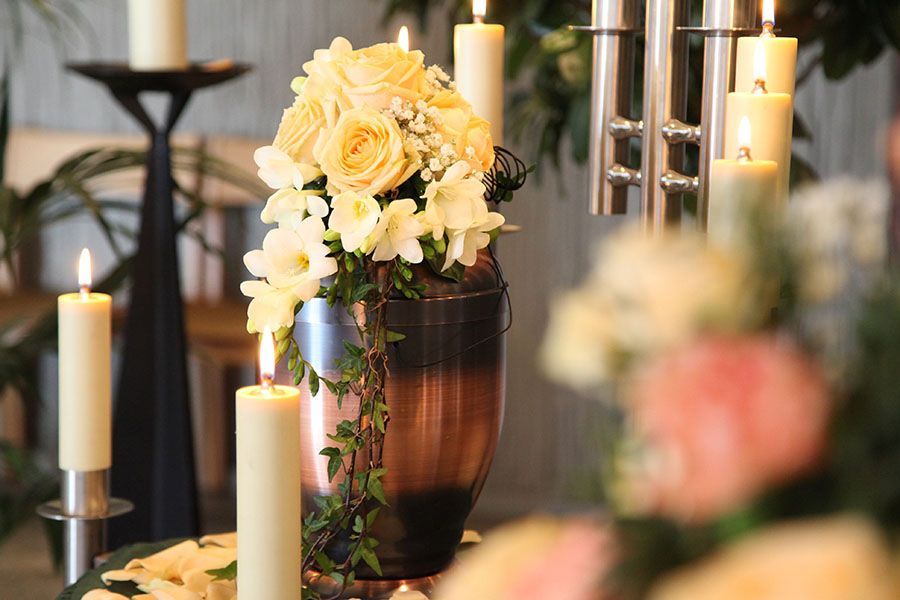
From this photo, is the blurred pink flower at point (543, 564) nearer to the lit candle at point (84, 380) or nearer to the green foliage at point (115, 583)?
the green foliage at point (115, 583)

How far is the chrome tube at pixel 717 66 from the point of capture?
3.05 ft

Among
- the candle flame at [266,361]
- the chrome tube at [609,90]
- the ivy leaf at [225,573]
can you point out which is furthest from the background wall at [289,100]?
the candle flame at [266,361]

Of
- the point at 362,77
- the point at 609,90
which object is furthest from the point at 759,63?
the point at 362,77

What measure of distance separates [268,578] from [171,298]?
78 centimetres

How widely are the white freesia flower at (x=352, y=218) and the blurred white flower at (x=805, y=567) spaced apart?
1.68ft

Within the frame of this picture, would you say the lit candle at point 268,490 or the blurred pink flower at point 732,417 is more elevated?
the blurred pink flower at point 732,417

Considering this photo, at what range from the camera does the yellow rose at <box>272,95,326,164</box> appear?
0.81 m

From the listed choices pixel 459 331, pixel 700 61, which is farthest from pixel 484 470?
pixel 700 61

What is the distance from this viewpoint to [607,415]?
12.4 inches

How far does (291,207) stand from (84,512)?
335 mm

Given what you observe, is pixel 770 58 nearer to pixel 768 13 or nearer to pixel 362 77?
pixel 768 13

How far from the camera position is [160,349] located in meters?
1.42

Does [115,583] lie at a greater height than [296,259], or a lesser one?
lesser

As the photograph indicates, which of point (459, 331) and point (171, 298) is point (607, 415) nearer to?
point (459, 331)
